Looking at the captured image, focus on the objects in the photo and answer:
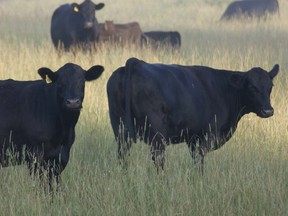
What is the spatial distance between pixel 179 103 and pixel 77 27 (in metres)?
9.04

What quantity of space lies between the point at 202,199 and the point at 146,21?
80.3 feet

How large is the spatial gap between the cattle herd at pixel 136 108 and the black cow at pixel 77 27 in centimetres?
794

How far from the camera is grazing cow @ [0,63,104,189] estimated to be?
599cm

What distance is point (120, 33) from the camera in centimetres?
1614

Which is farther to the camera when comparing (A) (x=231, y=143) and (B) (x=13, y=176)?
(A) (x=231, y=143)

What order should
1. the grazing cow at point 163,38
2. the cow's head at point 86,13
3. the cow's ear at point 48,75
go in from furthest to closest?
the grazing cow at point 163,38
the cow's head at point 86,13
the cow's ear at point 48,75

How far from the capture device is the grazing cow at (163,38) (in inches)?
657

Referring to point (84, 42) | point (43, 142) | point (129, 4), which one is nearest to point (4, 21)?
point (84, 42)

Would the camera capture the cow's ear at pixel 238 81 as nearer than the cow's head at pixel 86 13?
Yes

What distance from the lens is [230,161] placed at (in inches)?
260

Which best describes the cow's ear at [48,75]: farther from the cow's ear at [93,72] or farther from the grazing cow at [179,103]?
the grazing cow at [179,103]

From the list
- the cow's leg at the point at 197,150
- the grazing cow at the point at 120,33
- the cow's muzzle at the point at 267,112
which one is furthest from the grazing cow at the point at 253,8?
the cow's leg at the point at 197,150

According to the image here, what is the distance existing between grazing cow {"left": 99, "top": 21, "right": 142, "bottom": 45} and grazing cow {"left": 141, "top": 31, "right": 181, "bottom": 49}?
0.28m

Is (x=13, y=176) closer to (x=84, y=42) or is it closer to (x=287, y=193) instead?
(x=287, y=193)
